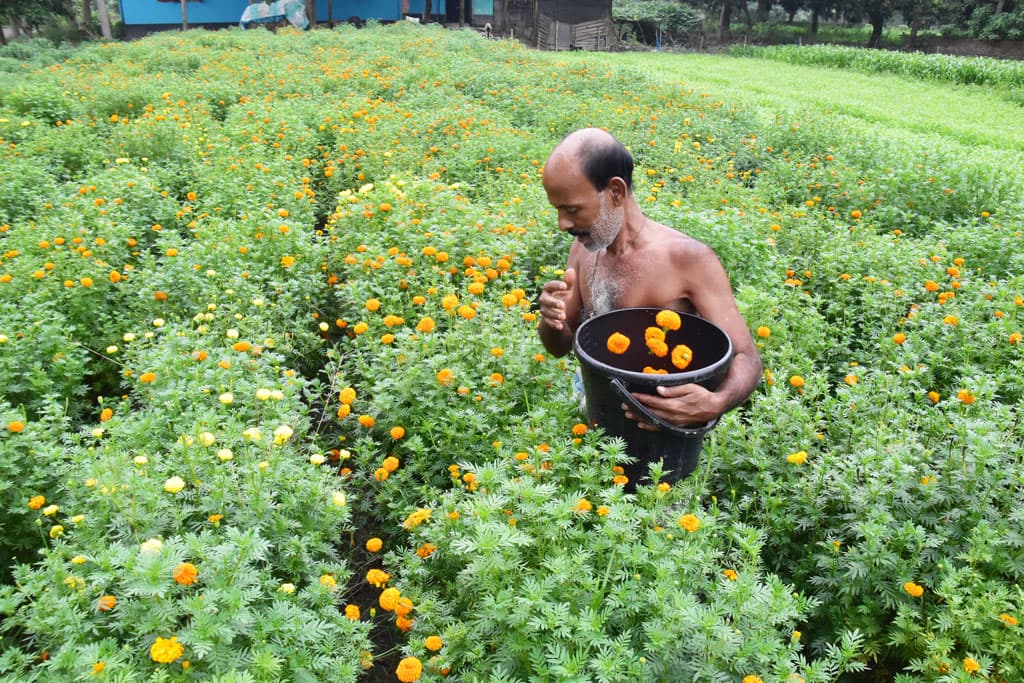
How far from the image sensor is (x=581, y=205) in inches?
90.1

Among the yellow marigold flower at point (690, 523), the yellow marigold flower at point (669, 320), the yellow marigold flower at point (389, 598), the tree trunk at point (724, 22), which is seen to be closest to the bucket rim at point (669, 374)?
the yellow marigold flower at point (669, 320)

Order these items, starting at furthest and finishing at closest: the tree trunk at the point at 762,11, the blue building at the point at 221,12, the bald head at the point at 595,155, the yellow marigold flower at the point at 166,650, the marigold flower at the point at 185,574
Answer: the tree trunk at the point at 762,11, the blue building at the point at 221,12, the bald head at the point at 595,155, the marigold flower at the point at 185,574, the yellow marigold flower at the point at 166,650

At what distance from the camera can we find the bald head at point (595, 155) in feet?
7.31

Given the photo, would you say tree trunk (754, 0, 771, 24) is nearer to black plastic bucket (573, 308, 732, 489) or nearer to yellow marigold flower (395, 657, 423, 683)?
black plastic bucket (573, 308, 732, 489)

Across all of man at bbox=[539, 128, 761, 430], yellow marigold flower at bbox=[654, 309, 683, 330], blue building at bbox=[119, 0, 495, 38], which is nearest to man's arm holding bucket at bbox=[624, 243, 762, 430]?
man at bbox=[539, 128, 761, 430]

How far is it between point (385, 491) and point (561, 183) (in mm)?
1463

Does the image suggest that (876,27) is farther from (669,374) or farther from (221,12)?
(669,374)

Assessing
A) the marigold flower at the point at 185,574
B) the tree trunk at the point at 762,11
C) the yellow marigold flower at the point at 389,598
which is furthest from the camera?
the tree trunk at the point at 762,11

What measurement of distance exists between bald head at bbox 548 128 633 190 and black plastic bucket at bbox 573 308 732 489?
0.48 meters

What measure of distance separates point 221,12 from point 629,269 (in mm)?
31608

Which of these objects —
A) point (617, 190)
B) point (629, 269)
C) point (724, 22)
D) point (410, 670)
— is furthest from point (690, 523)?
point (724, 22)

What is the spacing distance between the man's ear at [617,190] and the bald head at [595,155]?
0.02 metres

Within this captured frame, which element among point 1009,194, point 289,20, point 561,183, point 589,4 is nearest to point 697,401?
point 561,183

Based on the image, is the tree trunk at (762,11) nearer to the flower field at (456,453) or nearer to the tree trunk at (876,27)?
the tree trunk at (876,27)
